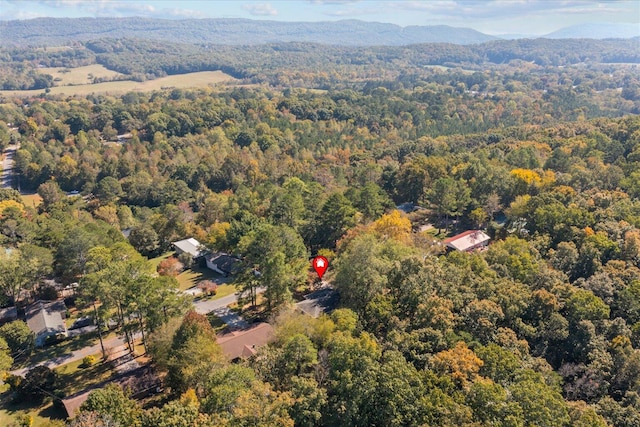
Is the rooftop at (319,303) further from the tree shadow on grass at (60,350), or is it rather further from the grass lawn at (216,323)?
the tree shadow on grass at (60,350)

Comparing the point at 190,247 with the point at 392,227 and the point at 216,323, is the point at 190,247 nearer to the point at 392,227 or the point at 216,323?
the point at 216,323

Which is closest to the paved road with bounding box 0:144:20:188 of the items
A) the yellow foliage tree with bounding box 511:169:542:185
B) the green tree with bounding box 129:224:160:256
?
the green tree with bounding box 129:224:160:256

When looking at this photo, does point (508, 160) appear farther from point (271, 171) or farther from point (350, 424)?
point (350, 424)

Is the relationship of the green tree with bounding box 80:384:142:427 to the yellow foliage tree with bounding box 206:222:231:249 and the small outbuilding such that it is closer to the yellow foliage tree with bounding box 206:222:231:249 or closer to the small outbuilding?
the yellow foliage tree with bounding box 206:222:231:249

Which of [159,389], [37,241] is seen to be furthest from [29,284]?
[159,389]

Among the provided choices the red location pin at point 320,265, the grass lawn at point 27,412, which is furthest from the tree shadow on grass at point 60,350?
the red location pin at point 320,265
